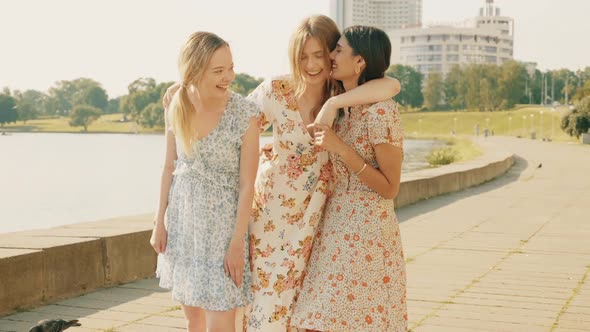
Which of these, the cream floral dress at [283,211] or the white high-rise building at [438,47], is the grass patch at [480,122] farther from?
the cream floral dress at [283,211]

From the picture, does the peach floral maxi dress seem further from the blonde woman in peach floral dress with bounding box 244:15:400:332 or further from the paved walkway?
the paved walkway

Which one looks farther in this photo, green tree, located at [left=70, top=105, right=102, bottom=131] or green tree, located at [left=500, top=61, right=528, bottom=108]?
green tree, located at [left=500, top=61, right=528, bottom=108]

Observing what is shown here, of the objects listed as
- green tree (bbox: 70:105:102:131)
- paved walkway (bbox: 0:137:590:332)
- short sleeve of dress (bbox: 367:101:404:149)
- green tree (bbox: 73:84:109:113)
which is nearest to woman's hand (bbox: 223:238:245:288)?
short sleeve of dress (bbox: 367:101:404:149)

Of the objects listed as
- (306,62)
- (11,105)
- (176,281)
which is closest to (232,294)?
(176,281)

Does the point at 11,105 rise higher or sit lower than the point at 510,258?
higher

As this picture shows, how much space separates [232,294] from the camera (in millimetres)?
2988

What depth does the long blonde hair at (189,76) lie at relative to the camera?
2.90 m

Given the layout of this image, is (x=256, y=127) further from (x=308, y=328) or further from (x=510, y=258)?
(x=510, y=258)

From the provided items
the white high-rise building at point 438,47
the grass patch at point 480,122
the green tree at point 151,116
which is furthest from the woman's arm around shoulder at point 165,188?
the white high-rise building at point 438,47

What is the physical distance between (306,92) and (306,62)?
0.39 feet

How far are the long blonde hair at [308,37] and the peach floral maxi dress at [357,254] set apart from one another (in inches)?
7.9

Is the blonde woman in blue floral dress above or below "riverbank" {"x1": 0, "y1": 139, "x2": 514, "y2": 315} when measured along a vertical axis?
above

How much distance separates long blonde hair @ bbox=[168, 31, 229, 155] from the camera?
290 centimetres

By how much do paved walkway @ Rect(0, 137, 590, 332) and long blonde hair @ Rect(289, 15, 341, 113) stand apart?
6.05 feet
